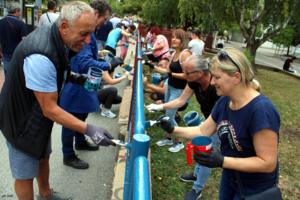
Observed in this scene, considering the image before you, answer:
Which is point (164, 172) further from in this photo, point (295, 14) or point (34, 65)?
point (295, 14)

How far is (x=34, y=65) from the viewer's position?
5.35 ft

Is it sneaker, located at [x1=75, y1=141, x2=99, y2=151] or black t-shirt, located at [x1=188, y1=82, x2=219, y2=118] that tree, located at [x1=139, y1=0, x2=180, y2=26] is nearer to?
sneaker, located at [x1=75, y1=141, x2=99, y2=151]

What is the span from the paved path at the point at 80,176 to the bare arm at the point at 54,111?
1.38m

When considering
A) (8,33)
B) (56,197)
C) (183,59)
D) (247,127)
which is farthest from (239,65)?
(8,33)

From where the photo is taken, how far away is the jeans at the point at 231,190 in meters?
1.80

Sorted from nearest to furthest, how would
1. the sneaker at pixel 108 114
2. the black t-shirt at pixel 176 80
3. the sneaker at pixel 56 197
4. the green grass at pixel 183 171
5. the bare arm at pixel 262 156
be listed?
1. the bare arm at pixel 262 156
2. the sneaker at pixel 56 197
3. the green grass at pixel 183 171
4. the black t-shirt at pixel 176 80
5. the sneaker at pixel 108 114

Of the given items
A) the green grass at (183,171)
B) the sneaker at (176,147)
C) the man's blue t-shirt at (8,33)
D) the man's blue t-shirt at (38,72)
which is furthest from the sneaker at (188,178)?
the man's blue t-shirt at (8,33)

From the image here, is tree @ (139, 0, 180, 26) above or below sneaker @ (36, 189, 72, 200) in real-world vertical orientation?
above

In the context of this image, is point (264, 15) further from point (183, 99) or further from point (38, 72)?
point (38, 72)

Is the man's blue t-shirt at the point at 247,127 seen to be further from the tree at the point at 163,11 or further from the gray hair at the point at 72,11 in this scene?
the tree at the point at 163,11

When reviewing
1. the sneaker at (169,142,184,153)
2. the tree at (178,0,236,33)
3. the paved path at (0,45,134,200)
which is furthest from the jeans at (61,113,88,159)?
the tree at (178,0,236,33)

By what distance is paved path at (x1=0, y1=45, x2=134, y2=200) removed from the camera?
9.46ft

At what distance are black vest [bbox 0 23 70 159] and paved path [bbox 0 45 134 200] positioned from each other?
1.18 meters

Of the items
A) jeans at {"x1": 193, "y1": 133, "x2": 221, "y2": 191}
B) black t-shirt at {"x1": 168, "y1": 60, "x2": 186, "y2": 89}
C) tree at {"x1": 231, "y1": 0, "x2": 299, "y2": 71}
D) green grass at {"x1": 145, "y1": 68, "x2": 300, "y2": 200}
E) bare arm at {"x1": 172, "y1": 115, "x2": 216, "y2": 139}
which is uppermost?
tree at {"x1": 231, "y1": 0, "x2": 299, "y2": 71}
